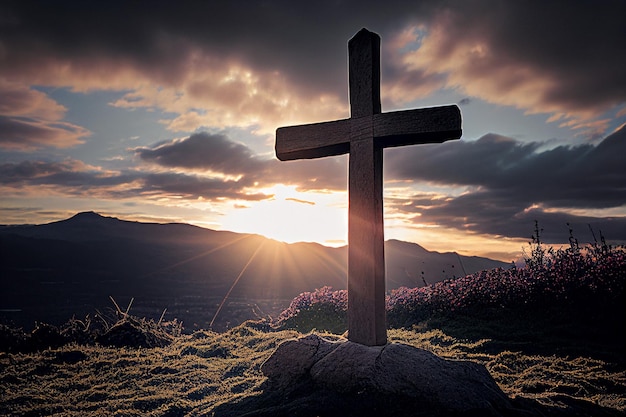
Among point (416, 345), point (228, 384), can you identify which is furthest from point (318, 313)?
point (228, 384)

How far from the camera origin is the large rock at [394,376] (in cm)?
420

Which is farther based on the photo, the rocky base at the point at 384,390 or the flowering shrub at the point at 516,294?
the flowering shrub at the point at 516,294

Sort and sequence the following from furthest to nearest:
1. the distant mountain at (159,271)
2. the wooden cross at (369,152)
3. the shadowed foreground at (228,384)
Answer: the distant mountain at (159,271)
the wooden cross at (369,152)
the shadowed foreground at (228,384)

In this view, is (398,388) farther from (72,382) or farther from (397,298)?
(397,298)

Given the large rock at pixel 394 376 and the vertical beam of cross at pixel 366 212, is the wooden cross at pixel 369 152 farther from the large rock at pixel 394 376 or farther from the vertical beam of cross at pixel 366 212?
the large rock at pixel 394 376

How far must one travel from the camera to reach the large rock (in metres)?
4.20

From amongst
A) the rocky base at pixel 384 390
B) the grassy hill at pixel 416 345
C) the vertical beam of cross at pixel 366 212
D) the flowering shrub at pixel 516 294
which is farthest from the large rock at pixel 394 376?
the flowering shrub at pixel 516 294

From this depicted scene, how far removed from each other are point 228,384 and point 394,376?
124 inches

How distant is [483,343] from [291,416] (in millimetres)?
5475

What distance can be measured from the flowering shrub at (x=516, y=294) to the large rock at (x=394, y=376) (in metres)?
5.96

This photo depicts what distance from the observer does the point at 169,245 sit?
44125 millimetres

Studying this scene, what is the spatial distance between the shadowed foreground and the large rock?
99 millimetres

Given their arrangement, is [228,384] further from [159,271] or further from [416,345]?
[159,271]

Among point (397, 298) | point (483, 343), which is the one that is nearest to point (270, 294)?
point (397, 298)
